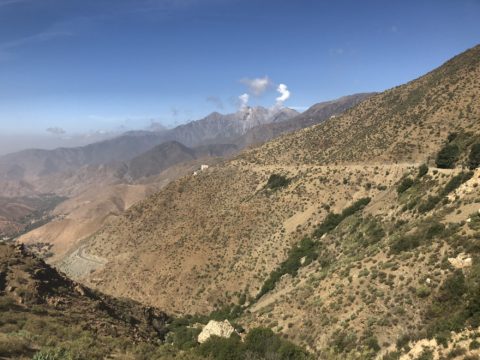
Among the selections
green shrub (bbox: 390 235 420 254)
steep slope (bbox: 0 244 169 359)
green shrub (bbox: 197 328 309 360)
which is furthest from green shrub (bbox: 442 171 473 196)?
steep slope (bbox: 0 244 169 359)

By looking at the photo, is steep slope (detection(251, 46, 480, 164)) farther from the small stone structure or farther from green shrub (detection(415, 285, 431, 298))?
green shrub (detection(415, 285, 431, 298))

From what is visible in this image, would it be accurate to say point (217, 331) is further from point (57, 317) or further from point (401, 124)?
point (401, 124)

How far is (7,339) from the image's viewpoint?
1858cm

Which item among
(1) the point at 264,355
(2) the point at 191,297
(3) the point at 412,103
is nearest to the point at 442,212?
(1) the point at 264,355

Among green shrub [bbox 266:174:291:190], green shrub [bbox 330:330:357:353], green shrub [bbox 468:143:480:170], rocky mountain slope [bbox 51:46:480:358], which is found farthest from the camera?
green shrub [bbox 266:174:291:190]

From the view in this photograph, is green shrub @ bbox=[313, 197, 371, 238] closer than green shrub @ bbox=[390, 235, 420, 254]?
No

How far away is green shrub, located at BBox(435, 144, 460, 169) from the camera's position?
155ft

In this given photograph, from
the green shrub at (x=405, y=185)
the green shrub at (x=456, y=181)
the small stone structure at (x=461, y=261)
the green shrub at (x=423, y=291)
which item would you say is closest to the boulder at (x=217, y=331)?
the green shrub at (x=423, y=291)

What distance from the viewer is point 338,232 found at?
47.7 m

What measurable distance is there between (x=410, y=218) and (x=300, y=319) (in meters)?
15.6

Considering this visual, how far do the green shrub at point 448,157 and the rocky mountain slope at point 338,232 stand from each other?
0.16 metres

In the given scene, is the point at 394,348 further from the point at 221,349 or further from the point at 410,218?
the point at 410,218

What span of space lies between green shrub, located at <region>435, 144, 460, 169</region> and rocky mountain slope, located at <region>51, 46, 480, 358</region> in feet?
0.53

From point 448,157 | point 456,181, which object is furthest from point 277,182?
point 456,181
